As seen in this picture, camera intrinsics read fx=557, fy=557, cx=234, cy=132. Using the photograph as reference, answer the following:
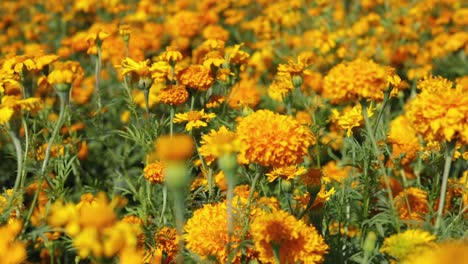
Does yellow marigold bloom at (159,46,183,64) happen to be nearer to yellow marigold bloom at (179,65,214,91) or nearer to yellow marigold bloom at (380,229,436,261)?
yellow marigold bloom at (179,65,214,91)

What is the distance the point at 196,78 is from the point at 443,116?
1.20m

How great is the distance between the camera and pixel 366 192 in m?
2.35

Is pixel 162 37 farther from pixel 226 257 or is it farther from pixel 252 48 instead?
pixel 226 257

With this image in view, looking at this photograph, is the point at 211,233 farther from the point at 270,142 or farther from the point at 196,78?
the point at 196,78

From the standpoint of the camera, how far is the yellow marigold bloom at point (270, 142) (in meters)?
1.83

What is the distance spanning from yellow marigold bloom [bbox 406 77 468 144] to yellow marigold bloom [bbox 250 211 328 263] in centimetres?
51

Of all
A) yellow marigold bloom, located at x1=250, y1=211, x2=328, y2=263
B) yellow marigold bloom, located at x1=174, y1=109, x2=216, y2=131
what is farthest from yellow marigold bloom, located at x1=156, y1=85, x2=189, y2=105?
yellow marigold bloom, located at x1=250, y1=211, x2=328, y2=263

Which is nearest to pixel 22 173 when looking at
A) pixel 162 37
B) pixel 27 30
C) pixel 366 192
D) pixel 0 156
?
pixel 366 192

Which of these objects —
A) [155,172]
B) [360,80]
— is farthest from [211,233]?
[360,80]

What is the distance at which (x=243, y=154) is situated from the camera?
183 centimetres

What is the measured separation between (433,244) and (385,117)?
233 centimetres

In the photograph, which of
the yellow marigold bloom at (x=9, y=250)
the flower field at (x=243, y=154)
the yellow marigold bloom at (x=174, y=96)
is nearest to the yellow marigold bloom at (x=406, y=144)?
the flower field at (x=243, y=154)

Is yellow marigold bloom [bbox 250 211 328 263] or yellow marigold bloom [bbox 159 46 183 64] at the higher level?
yellow marigold bloom [bbox 159 46 183 64]

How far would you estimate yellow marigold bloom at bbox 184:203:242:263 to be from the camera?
1.90 metres
